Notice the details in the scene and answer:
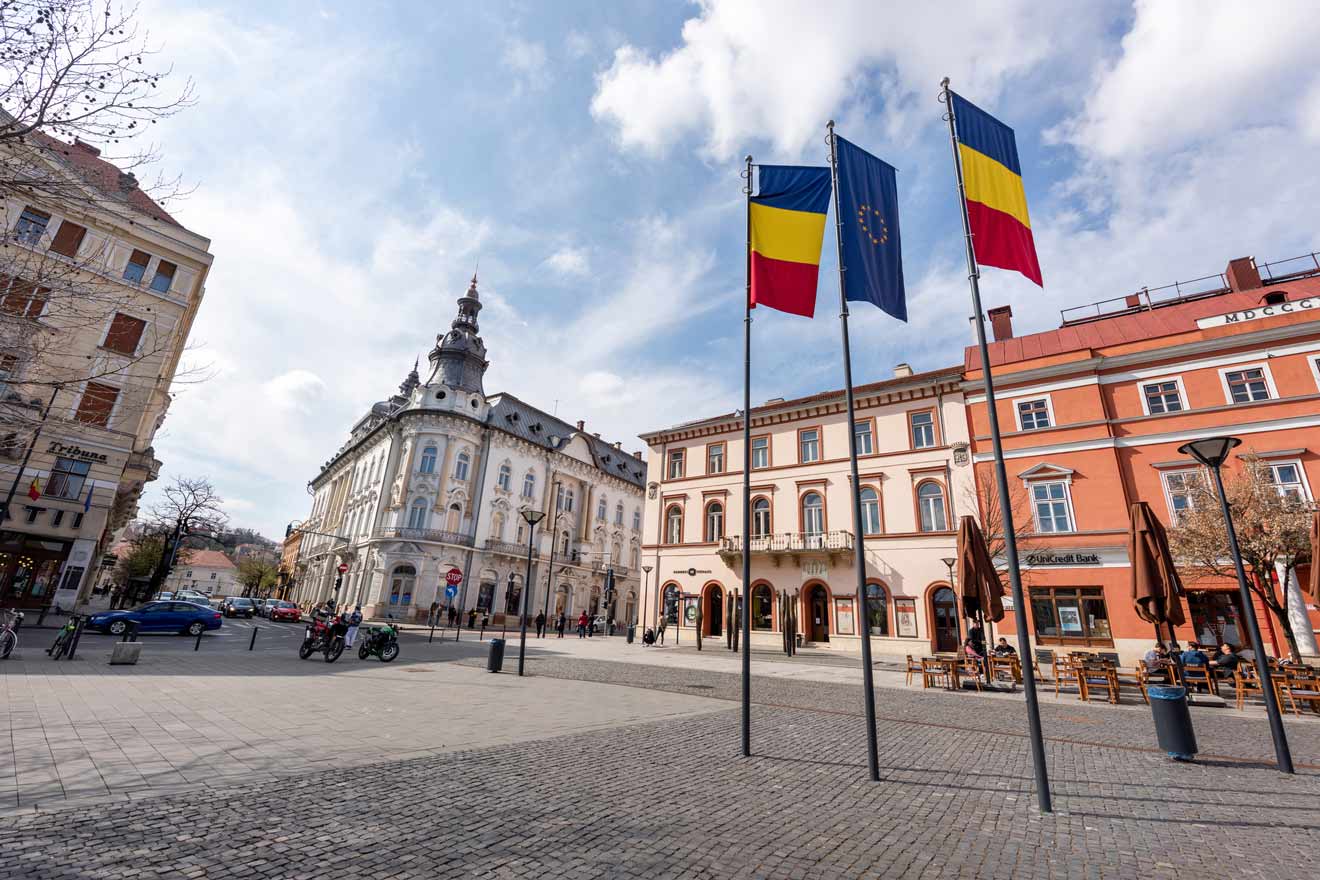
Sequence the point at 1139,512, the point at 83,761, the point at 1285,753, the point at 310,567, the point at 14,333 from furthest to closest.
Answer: the point at 310,567 → the point at 1139,512 → the point at 14,333 → the point at 1285,753 → the point at 83,761

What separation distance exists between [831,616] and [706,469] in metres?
10.7

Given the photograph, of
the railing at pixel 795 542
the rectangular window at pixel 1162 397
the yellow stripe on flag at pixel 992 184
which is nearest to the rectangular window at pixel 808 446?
the railing at pixel 795 542

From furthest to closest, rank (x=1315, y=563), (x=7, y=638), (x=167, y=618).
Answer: (x=167, y=618) < (x=7, y=638) < (x=1315, y=563)

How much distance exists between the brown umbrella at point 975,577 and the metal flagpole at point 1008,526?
5.75 m

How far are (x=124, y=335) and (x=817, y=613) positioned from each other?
35589mm

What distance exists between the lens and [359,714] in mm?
7855

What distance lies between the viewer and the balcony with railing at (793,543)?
2658 centimetres

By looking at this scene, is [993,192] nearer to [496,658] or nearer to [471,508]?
[496,658]

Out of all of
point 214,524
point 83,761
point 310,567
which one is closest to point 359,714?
point 83,761

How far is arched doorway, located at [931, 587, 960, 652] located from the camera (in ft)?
78.2

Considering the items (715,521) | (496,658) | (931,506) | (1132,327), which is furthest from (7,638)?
(1132,327)

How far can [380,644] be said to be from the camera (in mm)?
15758

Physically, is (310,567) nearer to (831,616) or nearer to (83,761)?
(831,616)

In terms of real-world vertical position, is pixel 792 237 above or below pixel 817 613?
above
